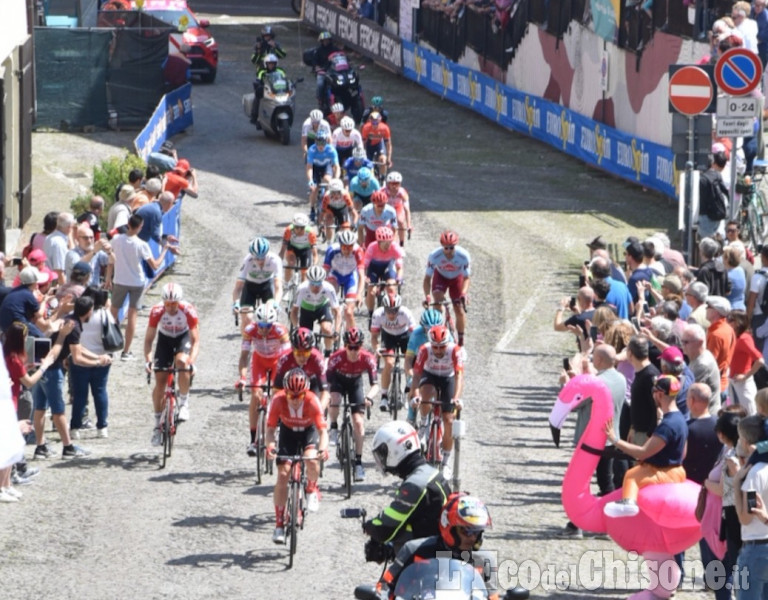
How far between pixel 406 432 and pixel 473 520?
167 cm

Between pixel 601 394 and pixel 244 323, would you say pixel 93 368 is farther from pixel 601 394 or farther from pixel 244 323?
pixel 601 394

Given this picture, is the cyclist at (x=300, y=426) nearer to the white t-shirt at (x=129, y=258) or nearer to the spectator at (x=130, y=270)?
the spectator at (x=130, y=270)

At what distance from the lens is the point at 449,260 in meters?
22.2

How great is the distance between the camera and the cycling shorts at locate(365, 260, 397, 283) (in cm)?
2291

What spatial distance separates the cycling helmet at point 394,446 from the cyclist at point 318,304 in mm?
8590

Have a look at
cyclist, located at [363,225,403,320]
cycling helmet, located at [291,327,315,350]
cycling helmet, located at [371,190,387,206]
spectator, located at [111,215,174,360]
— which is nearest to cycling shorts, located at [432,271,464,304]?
cyclist, located at [363,225,403,320]

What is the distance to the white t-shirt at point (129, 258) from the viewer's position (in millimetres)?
22125

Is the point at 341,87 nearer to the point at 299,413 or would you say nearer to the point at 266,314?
the point at 266,314

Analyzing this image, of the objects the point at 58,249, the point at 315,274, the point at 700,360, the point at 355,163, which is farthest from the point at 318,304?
the point at 355,163

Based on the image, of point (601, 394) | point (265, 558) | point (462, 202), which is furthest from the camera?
point (462, 202)

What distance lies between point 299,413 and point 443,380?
2559 mm

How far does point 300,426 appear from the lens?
15484mm

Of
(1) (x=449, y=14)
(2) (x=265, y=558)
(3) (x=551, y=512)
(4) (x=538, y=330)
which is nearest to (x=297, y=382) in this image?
(2) (x=265, y=558)

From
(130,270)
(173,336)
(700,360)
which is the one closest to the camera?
(700,360)
